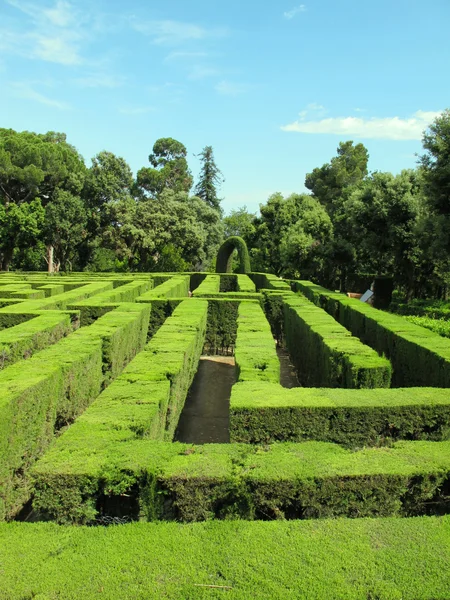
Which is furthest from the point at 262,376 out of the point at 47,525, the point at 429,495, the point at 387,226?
the point at 387,226

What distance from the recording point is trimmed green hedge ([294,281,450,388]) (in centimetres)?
1009

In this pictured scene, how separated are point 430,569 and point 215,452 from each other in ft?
8.35

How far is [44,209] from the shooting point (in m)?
43.6

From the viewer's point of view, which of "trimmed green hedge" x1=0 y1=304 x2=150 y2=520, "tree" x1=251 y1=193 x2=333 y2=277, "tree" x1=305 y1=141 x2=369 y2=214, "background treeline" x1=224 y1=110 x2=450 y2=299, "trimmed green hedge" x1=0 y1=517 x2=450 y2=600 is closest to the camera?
"trimmed green hedge" x1=0 y1=517 x2=450 y2=600

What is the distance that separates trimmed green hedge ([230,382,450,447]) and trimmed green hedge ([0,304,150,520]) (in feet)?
10.4

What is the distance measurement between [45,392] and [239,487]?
447 centimetres

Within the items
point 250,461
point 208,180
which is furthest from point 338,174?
point 250,461

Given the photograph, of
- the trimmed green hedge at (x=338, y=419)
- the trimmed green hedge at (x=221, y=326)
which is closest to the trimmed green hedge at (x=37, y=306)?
the trimmed green hedge at (x=221, y=326)

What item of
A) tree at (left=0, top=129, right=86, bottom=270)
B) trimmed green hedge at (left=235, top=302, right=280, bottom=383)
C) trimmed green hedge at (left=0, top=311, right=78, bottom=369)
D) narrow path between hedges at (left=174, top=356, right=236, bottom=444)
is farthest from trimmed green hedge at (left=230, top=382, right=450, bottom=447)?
tree at (left=0, top=129, right=86, bottom=270)

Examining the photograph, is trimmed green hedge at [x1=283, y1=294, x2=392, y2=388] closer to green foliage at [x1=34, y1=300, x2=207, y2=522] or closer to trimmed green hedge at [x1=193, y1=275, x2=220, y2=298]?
green foliage at [x1=34, y1=300, x2=207, y2=522]

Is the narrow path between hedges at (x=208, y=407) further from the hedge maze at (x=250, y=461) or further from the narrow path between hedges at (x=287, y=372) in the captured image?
the narrow path between hedges at (x=287, y=372)

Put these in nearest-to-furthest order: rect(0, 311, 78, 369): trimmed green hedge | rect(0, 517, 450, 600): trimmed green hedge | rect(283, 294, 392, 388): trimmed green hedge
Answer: rect(0, 517, 450, 600): trimmed green hedge < rect(283, 294, 392, 388): trimmed green hedge < rect(0, 311, 78, 369): trimmed green hedge

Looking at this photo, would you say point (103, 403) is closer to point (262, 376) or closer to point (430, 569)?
point (262, 376)

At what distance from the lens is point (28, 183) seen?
4328cm
